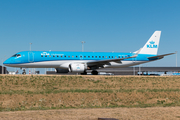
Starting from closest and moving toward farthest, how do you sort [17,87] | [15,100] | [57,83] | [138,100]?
1. [15,100]
2. [138,100]
3. [17,87]
4. [57,83]

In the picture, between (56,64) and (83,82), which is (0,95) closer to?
(83,82)

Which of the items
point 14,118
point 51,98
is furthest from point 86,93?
point 14,118

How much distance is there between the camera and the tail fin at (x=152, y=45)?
4996 cm

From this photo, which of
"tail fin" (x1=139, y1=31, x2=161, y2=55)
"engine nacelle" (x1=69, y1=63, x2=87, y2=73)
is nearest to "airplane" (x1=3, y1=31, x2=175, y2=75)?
"engine nacelle" (x1=69, y1=63, x2=87, y2=73)

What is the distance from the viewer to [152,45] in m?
50.9

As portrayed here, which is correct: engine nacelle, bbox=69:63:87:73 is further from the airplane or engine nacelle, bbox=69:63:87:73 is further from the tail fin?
the tail fin

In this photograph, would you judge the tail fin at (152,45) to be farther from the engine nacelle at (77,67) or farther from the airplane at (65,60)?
the engine nacelle at (77,67)

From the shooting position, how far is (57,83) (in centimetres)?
Result: 3131

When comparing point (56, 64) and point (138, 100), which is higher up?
point (56, 64)

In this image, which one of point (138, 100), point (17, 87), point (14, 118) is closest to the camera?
point (14, 118)

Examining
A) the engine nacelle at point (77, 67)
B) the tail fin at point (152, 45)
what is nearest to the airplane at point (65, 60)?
the engine nacelle at point (77, 67)

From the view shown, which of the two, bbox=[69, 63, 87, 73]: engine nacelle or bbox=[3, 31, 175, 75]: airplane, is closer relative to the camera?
bbox=[69, 63, 87, 73]: engine nacelle

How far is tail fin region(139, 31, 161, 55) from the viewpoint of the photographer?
50.0m

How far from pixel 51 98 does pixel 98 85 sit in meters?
9.72
